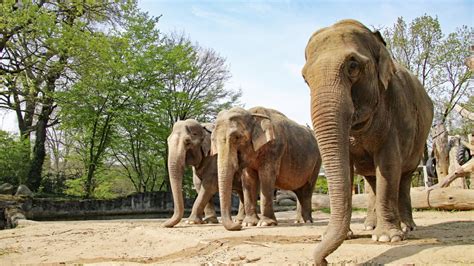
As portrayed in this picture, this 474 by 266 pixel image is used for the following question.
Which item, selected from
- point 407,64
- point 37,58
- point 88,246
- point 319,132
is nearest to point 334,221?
point 319,132

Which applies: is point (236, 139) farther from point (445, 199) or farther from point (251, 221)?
point (445, 199)

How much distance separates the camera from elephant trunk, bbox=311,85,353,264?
14.3 feet

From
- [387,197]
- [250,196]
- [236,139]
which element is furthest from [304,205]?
[387,197]

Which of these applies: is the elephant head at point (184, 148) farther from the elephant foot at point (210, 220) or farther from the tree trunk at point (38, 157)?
the tree trunk at point (38, 157)

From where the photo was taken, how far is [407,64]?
3338 cm

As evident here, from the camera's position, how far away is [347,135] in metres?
4.93

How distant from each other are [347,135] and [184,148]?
Result: 7.33 m

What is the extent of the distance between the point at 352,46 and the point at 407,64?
30.2 metres

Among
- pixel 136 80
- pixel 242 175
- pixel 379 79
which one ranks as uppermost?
pixel 136 80

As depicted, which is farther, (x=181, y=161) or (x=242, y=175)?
(x=181, y=161)

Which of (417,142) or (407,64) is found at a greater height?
(407,64)

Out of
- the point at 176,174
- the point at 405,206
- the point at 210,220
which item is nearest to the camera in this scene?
the point at 405,206

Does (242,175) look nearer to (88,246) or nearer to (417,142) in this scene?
(88,246)

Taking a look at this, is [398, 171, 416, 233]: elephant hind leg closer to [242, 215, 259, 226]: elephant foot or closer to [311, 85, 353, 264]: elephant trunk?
[311, 85, 353, 264]: elephant trunk
